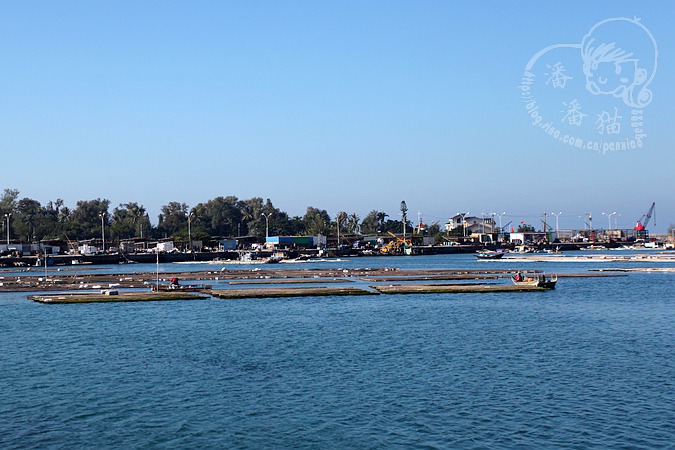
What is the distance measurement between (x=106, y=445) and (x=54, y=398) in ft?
24.9

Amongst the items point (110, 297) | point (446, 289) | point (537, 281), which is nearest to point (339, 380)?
point (110, 297)

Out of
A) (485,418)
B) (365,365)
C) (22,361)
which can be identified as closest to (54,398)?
(22,361)

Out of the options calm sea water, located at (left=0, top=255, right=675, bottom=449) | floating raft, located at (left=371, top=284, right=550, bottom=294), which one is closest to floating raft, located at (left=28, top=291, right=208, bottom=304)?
calm sea water, located at (left=0, top=255, right=675, bottom=449)

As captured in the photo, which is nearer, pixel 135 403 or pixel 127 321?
pixel 135 403

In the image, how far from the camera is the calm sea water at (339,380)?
23.6m

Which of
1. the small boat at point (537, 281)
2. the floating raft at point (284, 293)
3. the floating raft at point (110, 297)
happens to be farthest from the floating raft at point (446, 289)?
the floating raft at point (110, 297)

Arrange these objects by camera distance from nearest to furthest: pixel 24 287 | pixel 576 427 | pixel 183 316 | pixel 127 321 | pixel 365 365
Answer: pixel 576 427 < pixel 365 365 < pixel 127 321 < pixel 183 316 < pixel 24 287

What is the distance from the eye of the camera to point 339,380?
31422 millimetres

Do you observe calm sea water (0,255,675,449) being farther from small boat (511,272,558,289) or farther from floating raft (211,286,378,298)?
small boat (511,272,558,289)

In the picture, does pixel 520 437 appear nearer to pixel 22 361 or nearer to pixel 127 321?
pixel 22 361

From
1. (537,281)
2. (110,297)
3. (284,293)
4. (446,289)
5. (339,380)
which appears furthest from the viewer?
(537,281)

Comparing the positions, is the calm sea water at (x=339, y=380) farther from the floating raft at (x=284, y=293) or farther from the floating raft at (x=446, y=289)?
the floating raft at (x=446, y=289)

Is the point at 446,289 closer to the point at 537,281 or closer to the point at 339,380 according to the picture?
the point at 537,281

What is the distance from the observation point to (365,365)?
114 ft
